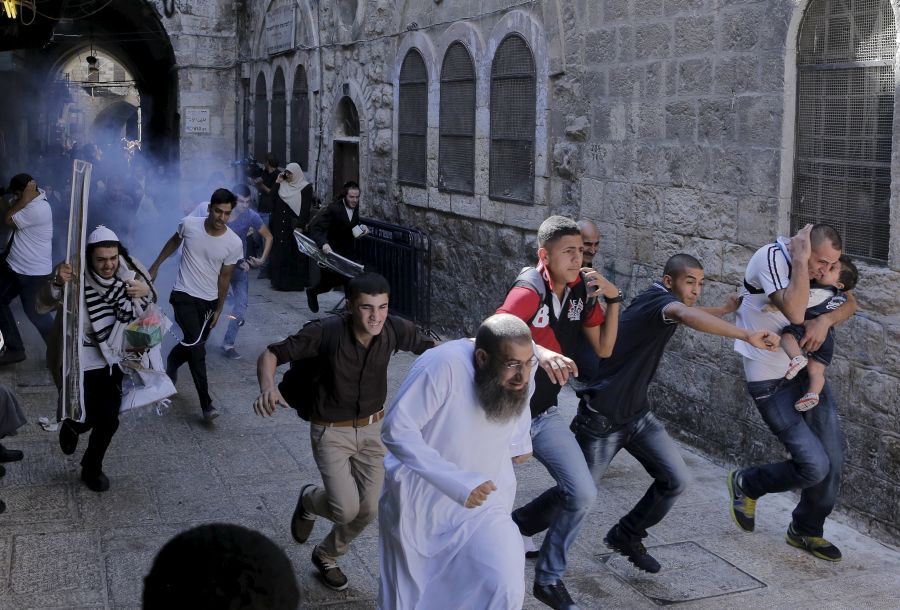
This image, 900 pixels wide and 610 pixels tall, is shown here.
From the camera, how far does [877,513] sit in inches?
245

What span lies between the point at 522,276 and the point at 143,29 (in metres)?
23.1

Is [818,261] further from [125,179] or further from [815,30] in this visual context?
[125,179]

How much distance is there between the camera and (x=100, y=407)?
261 inches

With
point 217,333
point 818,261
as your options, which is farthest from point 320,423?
point 217,333

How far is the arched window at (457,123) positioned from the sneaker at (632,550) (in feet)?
19.8

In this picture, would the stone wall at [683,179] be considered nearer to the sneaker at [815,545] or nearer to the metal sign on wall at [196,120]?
the sneaker at [815,545]

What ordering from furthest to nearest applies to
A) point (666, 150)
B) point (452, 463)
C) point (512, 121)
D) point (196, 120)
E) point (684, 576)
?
point (196, 120), point (512, 121), point (666, 150), point (684, 576), point (452, 463)

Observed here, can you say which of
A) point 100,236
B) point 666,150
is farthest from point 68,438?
point 666,150

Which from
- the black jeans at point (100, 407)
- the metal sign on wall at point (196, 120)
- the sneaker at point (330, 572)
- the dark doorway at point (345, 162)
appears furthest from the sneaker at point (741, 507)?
the metal sign on wall at point (196, 120)

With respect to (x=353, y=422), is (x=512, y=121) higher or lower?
higher

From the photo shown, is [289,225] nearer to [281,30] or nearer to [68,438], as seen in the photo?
[281,30]

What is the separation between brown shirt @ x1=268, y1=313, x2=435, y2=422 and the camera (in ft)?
17.2

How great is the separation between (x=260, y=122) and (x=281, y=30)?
241 centimetres

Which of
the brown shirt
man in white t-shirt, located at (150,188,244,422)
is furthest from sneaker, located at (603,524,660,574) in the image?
man in white t-shirt, located at (150,188,244,422)
